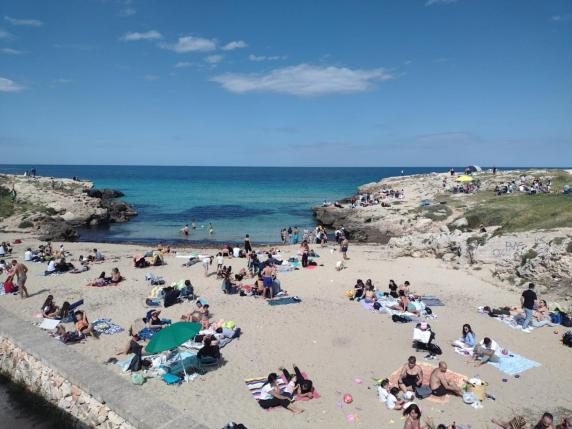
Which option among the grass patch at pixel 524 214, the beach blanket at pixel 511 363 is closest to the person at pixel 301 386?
the beach blanket at pixel 511 363

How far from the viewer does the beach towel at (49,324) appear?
13.0 m

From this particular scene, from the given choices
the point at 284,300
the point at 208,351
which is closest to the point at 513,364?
the point at 284,300

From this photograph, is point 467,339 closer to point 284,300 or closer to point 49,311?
point 284,300

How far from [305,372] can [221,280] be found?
9.05 meters

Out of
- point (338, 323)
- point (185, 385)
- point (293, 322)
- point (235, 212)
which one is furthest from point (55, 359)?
point (235, 212)

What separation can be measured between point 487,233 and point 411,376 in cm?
1491

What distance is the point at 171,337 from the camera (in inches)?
388

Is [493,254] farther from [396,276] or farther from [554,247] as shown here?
[396,276]

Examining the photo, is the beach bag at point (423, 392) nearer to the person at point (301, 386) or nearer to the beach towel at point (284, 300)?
the person at point (301, 386)

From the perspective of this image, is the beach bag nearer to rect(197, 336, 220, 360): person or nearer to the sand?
the sand

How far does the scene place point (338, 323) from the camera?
45.8 ft

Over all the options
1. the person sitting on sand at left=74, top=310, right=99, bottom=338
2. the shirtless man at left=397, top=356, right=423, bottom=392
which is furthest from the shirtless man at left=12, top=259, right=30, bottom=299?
the shirtless man at left=397, top=356, right=423, bottom=392

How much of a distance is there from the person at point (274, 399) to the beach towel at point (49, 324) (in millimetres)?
7790

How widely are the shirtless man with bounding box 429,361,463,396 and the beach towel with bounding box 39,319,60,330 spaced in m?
11.3
